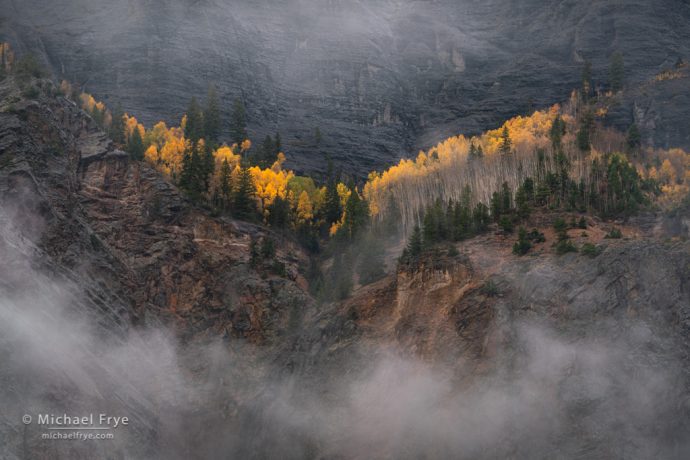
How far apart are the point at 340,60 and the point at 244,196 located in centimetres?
5326

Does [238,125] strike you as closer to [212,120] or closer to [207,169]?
[212,120]

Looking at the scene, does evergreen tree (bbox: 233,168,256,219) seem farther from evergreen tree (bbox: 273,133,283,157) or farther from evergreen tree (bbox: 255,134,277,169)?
evergreen tree (bbox: 273,133,283,157)

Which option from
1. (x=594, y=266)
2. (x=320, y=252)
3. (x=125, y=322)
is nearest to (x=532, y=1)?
(x=320, y=252)

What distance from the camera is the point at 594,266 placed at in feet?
159

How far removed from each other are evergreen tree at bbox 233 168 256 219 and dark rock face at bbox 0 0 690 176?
65.7 ft

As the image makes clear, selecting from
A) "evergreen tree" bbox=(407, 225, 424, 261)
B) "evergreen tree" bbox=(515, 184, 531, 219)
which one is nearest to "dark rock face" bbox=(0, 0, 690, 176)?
"evergreen tree" bbox=(407, 225, 424, 261)

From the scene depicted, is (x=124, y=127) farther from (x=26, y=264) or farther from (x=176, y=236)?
(x=26, y=264)

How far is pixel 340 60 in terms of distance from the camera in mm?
113562

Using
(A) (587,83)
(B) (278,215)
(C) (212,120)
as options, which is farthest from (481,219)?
(A) (587,83)

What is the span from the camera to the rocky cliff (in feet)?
A: 135

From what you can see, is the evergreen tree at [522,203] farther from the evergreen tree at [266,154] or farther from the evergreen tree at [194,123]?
the evergreen tree at [194,123]

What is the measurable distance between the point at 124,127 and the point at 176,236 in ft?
61.8

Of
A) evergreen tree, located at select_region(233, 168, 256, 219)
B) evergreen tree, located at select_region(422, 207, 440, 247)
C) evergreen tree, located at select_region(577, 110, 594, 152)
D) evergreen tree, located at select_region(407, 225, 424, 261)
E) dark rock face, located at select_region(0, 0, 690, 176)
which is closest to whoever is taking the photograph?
evergreen tree, located at select_region(407, 225, 424, 261)

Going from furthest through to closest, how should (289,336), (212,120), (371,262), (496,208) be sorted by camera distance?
(212,120) < (371,262) < (496,208) < (289,336)
